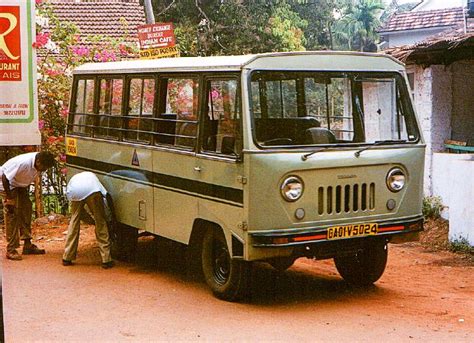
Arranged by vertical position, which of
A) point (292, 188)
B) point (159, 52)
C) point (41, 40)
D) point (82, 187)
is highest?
point (41, 40)

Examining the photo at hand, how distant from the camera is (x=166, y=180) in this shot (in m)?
8.34

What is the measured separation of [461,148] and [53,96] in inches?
276

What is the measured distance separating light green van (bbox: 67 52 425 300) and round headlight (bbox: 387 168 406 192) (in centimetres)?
1

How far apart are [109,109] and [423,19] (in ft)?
56.0

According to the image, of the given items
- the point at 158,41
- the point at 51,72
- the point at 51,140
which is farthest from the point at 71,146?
the point at 51,72

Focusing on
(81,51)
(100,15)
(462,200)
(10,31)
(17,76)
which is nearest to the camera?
(17,76)

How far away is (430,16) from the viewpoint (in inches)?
938

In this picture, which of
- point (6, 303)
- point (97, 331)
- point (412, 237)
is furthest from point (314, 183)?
point (6, 303)

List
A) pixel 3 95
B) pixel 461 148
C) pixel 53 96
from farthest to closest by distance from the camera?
pixel 53 96
pixel 461 148
pixel 3 95

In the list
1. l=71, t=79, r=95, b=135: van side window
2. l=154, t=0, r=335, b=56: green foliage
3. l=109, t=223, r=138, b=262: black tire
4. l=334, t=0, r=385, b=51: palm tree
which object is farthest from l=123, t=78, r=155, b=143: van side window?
l=334, t=0, r=385, b=51: palm tree

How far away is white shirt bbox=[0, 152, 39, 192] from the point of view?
9.57m

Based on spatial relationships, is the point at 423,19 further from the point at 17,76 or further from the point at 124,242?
the point at 17,76

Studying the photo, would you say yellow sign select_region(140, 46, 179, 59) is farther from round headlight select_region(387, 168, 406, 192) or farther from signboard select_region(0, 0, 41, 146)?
signboard select_region(0, 0, 41, 146)

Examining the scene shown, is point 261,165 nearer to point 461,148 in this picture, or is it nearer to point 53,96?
point 461,148
